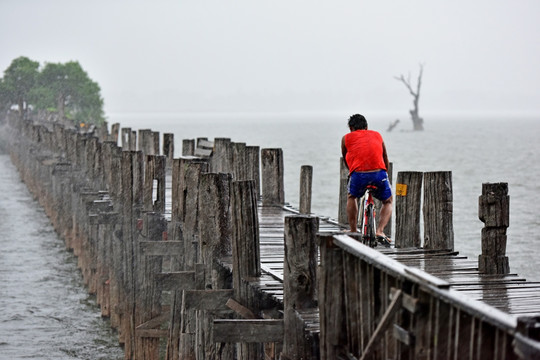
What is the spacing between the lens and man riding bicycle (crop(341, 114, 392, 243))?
1024 centimetres

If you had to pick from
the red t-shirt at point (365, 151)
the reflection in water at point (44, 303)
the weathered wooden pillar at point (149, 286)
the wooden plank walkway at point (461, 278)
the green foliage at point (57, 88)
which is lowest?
the reflection in water at point (44, 303)

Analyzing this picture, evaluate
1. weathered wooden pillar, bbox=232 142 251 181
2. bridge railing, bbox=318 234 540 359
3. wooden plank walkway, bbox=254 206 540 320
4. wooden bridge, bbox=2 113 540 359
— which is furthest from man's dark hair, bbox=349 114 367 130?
weathered wooden pillar, bbox=232 142 251 181

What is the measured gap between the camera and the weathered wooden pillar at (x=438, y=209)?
9688mm

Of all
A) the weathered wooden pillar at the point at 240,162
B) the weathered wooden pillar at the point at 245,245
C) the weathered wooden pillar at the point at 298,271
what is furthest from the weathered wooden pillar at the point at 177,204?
the weathered wooden pillar at the point at 298,271

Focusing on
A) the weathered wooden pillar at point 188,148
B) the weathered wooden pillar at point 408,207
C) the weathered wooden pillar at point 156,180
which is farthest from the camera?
the weathered wooden pillar at point 188,148

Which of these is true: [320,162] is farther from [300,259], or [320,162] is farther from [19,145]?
[300,259]

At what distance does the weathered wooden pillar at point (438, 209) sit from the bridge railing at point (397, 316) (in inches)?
130

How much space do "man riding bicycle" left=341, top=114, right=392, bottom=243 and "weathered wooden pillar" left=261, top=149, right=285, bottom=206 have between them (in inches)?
170

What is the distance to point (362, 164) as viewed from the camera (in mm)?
10266

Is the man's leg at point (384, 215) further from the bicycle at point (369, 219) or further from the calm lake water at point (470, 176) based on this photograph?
the calm lake water at point (470, 176)

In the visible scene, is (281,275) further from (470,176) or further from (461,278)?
(470,176)

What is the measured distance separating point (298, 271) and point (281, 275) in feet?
5.16

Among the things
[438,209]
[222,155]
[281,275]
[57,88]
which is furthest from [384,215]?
[57,88]

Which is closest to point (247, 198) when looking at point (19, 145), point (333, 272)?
point (333, 272)
